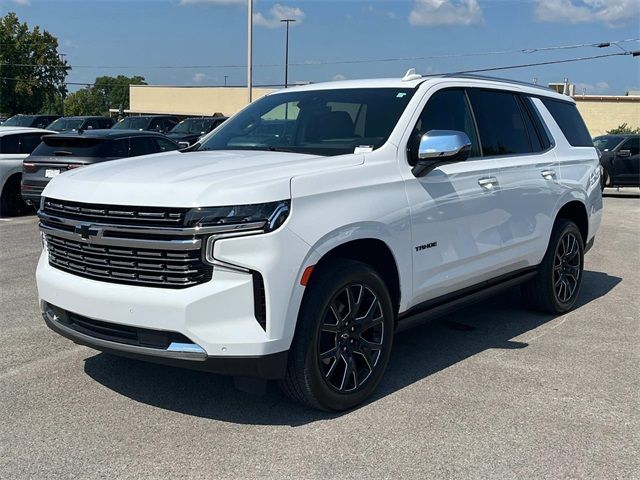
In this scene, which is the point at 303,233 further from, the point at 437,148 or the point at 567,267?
the point at 567,267

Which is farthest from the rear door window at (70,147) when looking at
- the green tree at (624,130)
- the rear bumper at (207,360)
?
the green tree at (624,130)

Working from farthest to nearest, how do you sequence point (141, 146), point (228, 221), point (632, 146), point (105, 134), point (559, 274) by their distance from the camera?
point (632, 146) < point (141, 146) < point (105, 134) < point (559, 274) < point (228, 221)

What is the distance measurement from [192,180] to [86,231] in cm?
65

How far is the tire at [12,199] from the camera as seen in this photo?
1238 centimetres

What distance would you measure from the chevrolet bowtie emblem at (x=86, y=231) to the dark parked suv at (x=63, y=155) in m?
7.59

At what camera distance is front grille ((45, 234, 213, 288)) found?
347cm

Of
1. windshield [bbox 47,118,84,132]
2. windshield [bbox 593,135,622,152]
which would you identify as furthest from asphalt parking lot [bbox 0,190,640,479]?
windshield [bbox 47,118,84,132]

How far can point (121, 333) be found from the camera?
12.1 feet

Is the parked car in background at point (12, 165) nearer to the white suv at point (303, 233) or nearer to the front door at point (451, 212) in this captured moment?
the white suv at point (303, 233)

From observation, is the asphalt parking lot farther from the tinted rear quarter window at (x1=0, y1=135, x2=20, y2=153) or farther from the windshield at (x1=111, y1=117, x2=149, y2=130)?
the windshield at (x1=111, y1=117, x2=149, y2=130)

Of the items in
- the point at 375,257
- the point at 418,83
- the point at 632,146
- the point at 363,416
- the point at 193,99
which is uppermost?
the point at 193,99

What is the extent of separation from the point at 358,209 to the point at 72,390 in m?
2.12

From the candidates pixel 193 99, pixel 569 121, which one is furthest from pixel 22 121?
pixel 193 99

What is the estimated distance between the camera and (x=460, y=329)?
583cm
